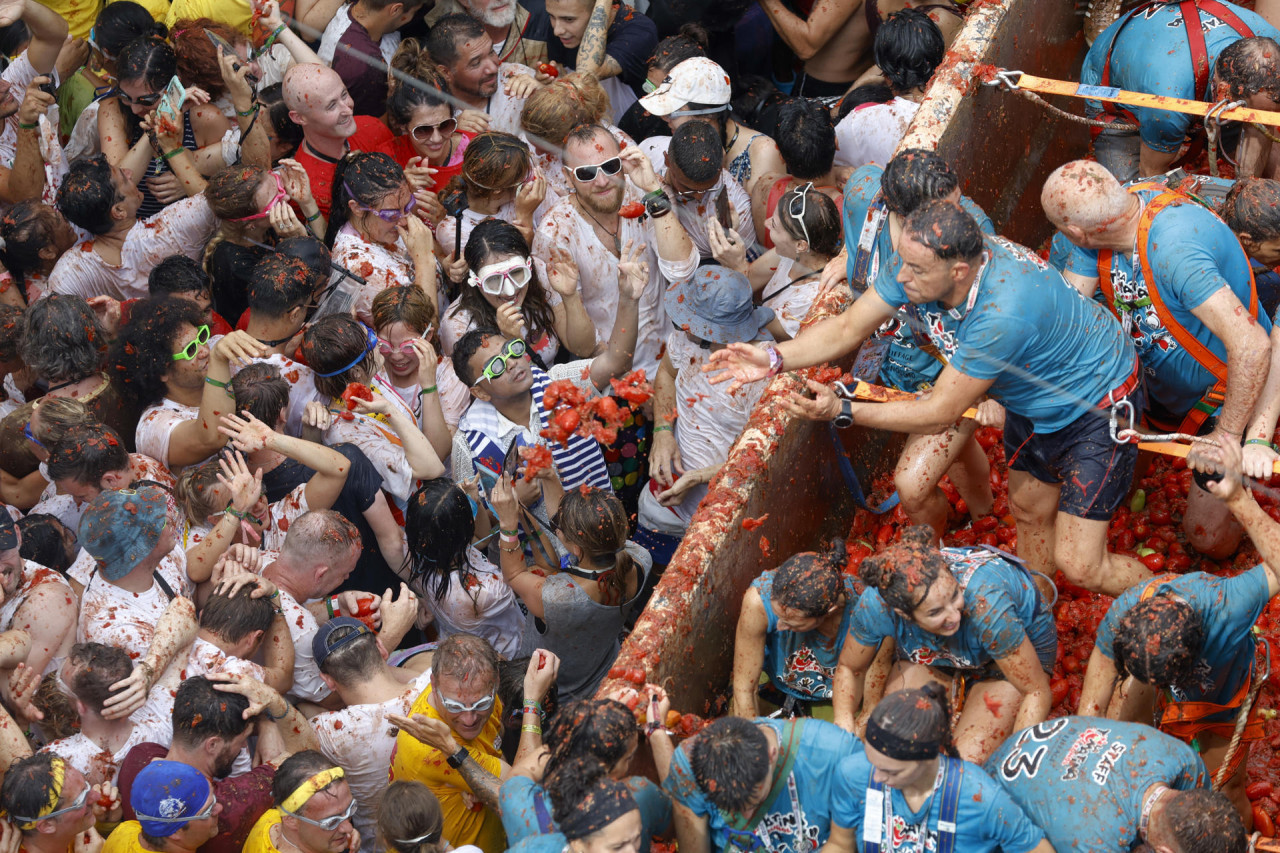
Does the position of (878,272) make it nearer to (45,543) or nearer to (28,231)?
(45,543)

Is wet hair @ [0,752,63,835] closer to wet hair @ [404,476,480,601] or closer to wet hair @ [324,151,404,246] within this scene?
wet hair @ [404,476,480,601]

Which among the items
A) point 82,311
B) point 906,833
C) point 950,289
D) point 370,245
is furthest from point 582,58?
point 906,833

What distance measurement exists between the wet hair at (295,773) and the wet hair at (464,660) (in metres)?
0.53

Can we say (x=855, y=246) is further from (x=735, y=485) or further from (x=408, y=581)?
(x=408, y=581)

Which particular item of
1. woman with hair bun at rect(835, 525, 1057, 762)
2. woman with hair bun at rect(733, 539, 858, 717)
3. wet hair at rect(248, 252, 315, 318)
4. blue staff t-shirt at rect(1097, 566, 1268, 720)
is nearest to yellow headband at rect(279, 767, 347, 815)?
woman with hair bun at rect(733, 539, 858, 717)

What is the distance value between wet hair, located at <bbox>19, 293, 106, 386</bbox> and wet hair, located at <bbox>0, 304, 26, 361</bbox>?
0.43 m

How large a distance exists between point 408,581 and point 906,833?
111 inches

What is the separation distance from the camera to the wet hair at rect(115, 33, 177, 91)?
24.3 feet

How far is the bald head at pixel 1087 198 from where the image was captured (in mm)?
4945

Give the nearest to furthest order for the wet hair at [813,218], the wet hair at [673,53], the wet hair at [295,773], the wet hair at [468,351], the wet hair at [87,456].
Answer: the wet hair at [295,773] → the wet hair at [87,456] → the wet hair at [813,218] → the wet hair at [468,351] → the wet hair at [673,53]

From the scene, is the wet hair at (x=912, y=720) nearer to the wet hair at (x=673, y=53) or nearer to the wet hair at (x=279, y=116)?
the wet hair at (x=673, y=53)

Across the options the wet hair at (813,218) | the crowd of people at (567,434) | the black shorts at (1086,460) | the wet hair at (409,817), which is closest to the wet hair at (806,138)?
the crowd of people at (567,434)

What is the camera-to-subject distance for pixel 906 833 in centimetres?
405

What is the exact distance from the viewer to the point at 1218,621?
4324mm
